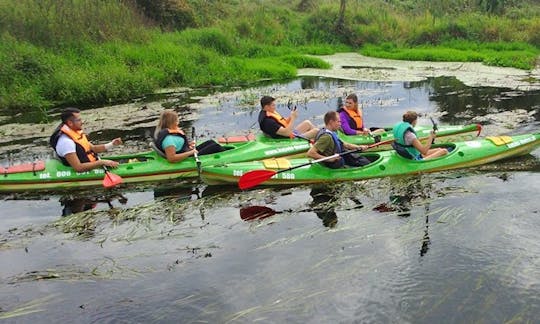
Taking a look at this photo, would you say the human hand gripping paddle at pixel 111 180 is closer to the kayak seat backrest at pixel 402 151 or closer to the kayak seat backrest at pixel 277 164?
the kayak seat backrest at pixel 277 164

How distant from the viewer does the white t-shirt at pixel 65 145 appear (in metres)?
7.55

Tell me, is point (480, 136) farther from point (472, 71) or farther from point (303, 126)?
point (472, 71)

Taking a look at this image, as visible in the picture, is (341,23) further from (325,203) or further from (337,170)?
(325,203)

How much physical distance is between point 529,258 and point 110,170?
5.64 meters

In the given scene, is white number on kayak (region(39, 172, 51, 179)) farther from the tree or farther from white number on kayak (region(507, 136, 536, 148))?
the tree

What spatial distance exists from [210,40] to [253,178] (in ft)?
41.9

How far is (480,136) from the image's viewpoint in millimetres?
10336

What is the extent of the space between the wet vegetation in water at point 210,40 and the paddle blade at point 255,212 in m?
7.73

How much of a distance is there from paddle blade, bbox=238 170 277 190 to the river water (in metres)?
0.22

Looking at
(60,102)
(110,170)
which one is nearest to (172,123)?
(110,170)

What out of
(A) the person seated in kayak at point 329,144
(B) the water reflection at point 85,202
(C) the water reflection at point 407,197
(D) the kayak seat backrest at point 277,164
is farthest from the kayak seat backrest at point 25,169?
(C) the water reflection at point 407,197

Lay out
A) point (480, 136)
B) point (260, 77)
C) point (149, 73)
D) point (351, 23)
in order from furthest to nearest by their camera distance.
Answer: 1. point (351, 23)
2. point (260, 77)
3. point (149, 73)
4. point (480, 136)

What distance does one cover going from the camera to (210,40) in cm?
1920

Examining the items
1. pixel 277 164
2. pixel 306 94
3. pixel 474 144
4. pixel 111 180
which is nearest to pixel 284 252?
pixel 277 164
